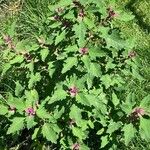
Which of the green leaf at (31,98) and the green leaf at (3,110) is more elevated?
the green leaf at (31,98)

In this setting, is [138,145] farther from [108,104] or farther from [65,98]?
[65,98]

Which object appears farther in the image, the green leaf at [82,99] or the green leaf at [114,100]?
the green leaf at [114,100]

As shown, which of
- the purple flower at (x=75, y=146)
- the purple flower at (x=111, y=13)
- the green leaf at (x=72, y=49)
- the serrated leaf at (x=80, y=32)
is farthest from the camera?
the purple flower at (x=75, y=146)

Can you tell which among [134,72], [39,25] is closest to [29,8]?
[39,25]

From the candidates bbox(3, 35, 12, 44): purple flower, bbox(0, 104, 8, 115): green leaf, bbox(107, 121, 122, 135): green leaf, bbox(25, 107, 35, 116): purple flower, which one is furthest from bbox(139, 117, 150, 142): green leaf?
bbox(3, 35, 12, 44): purple flower

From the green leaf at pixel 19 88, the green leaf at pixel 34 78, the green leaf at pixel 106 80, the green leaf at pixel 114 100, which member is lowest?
the green leaf at pixel 19 88

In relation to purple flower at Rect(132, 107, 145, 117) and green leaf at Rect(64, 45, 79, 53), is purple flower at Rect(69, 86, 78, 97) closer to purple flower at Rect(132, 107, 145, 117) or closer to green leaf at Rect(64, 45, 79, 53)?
green leaf at Rect(64, 45, 79, 53)

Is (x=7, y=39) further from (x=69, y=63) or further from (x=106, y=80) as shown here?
(x=106, y=80)

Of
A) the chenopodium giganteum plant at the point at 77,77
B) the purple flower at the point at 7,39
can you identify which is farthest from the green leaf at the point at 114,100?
the purple flower at the point at 7,39

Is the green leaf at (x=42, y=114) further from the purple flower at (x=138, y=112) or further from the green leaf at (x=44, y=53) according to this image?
the purple flower at (x=138, y=112)
